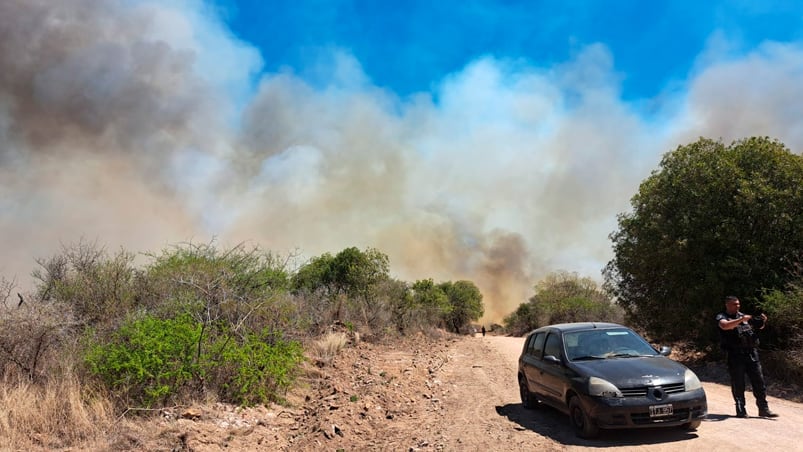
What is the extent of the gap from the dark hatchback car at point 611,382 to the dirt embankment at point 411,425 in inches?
13.9

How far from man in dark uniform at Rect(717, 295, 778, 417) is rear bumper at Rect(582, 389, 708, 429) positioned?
1.93m

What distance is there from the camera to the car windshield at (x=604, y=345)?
28.2 feet

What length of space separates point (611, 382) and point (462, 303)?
183ft

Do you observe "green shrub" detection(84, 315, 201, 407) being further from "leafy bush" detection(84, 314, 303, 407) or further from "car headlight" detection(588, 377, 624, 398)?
"car headlight" detection(588, 377, 624, 398)

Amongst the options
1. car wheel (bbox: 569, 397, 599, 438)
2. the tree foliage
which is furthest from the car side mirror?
the tree foliage

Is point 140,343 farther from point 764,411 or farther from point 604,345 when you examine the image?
point 764,411

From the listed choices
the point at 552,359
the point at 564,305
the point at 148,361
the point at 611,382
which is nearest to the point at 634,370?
the point at 611,382

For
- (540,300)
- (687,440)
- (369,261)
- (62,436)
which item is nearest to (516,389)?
(687,440)

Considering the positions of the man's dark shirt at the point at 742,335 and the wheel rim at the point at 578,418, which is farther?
the man's dark shirt at the point at 742,335

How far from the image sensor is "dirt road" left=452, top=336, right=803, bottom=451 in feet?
23.8

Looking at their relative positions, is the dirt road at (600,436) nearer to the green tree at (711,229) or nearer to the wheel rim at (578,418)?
the wheel rim at (578,418)

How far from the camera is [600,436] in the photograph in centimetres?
777

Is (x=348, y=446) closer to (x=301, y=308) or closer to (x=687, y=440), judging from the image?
(x=687, y=440)

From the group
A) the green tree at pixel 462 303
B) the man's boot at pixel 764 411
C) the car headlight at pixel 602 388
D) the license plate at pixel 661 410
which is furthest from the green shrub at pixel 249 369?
the green tree at pixel 462 303
